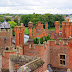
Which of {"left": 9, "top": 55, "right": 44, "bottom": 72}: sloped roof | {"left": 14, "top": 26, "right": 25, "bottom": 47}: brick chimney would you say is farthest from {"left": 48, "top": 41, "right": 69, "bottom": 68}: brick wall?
{"left": 9, "top": 55, "right": 44, "bottom": 72}: sloped roof

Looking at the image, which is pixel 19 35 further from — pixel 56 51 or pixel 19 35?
pixel 56 51

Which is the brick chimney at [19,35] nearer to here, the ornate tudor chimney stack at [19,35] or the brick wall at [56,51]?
the ornate tudor chimney stack at [19,35]

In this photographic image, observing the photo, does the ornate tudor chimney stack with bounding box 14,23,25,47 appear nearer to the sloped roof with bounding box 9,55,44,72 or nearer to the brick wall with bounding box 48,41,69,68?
the brick wall with bounding box 48,41,69,68

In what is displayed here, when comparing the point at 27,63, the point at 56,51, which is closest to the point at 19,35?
the point at 56,51

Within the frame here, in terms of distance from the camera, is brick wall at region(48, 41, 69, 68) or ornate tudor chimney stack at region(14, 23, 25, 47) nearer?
brick wall at region(48, 41, 69, 68)

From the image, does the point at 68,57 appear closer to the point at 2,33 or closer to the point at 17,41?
the point at 17,41

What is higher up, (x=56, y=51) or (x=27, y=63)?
(x=27, y=63)

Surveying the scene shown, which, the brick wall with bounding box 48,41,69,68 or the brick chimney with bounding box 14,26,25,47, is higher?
the brick chimney with bounding box 14,26,25,47

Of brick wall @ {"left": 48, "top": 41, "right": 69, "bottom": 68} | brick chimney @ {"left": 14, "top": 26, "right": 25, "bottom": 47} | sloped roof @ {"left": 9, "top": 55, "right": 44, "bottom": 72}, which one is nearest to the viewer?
sloped roof @ {"left": 9, "top": 55, "right": 44, "bottom": 72}

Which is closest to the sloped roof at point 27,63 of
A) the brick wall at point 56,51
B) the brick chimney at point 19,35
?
the brick wall at point 56,51

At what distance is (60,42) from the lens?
2169 centimetres

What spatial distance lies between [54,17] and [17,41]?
61.5 m

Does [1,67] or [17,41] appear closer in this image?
[1,67]

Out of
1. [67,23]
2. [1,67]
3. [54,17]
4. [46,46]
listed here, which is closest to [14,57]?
[1,67]
